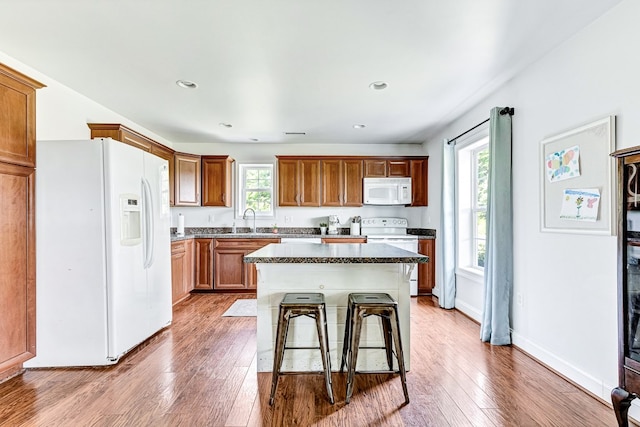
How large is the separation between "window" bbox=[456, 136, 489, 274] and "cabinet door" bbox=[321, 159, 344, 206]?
6.01ft

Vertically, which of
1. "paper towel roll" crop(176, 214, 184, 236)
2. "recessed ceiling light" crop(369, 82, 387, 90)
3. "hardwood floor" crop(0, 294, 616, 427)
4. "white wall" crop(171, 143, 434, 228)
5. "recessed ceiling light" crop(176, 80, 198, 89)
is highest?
"recessed ceiling light" crop(176, 80, 198, 89)

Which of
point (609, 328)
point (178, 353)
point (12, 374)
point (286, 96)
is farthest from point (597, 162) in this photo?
point (12, 374)

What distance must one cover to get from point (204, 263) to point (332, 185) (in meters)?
2.31

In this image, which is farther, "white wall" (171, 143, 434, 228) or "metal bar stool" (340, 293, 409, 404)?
"white wall" (171, 143, 434, 228)

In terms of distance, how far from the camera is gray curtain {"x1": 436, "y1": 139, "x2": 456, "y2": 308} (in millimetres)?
4102

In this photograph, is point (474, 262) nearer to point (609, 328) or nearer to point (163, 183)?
point (609, 328)

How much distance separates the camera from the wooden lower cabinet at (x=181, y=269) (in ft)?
13.8

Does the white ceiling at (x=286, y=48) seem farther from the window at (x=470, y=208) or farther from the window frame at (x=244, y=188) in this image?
the window frame at (x=244, y=188)

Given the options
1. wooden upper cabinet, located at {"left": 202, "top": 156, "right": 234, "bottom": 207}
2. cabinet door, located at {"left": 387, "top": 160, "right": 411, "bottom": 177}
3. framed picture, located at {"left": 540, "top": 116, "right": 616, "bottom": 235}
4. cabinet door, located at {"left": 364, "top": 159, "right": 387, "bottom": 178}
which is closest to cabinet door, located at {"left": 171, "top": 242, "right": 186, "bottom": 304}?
wooden upper cabinet, located at {"left": 202, "top": 156, "right": 234, "bottom": 207}

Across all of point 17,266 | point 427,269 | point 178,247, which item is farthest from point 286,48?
point 427,269

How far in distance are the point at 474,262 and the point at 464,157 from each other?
1.30 m

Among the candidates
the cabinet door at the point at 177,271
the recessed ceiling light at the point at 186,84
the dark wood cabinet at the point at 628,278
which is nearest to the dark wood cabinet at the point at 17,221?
the recessed ceiling light at the point at 186,84

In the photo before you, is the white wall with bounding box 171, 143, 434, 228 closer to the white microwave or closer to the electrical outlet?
the white microwave

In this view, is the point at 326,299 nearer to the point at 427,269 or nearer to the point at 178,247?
the point at 178,247
